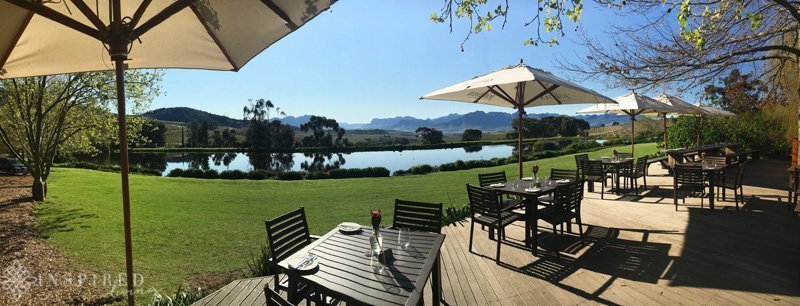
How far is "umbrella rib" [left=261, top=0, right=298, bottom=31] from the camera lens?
2.54 meters

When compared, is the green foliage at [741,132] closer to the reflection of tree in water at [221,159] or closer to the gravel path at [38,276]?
the gravel path at [38,276]

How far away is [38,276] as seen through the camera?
509 centimetres

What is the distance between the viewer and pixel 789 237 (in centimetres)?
475

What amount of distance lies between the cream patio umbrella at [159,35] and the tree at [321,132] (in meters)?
79.9

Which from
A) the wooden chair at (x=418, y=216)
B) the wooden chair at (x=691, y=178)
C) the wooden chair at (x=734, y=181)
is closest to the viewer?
the wooden chair at (x=418, y=216)

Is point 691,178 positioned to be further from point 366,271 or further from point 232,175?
point 232,175

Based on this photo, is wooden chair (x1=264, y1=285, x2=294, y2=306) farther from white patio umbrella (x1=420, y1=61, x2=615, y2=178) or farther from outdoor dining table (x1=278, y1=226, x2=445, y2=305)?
white patio umbrella (x1=420, y1=61, x2=615, y2=178)

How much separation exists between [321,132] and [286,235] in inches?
3309

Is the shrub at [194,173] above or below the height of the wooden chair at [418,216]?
below

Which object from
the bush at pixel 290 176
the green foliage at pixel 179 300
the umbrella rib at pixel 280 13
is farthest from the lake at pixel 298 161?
the umbrella rib at pixel 280 13

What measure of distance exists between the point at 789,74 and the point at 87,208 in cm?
1763

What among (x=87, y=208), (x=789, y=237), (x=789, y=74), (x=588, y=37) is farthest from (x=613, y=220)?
(x=87, y=208)

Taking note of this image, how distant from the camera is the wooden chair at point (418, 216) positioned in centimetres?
366

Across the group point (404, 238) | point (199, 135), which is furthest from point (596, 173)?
point (199, 135)
